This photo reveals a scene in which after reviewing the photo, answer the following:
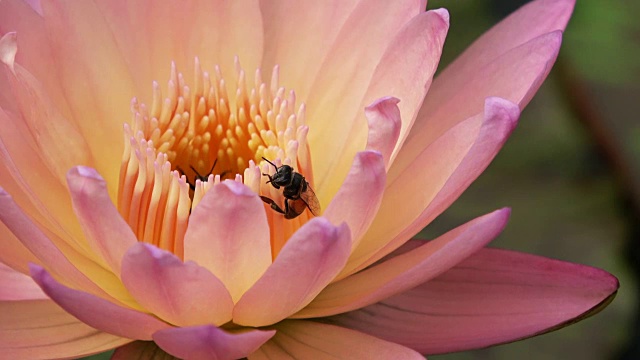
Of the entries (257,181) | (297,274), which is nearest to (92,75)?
(257,181)

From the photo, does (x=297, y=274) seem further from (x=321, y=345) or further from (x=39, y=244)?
(x=39, y=244)

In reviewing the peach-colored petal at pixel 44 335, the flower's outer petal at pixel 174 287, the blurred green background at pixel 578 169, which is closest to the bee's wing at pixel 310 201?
the flower's outer petal at pixel 174 287

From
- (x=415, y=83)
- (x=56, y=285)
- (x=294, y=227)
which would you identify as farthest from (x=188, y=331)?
(x=415, y=83)

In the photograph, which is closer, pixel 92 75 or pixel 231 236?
pixel 231 236

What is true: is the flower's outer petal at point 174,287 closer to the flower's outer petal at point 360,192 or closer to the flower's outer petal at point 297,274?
→ the flower's outer petal at point 297,274

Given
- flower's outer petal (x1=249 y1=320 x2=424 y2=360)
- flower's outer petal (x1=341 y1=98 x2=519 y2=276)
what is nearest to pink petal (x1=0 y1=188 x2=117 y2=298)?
flower's outer petal (x1=249 y1=320 x2=424 y2=360)

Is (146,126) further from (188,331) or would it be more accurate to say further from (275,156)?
(188,331)
